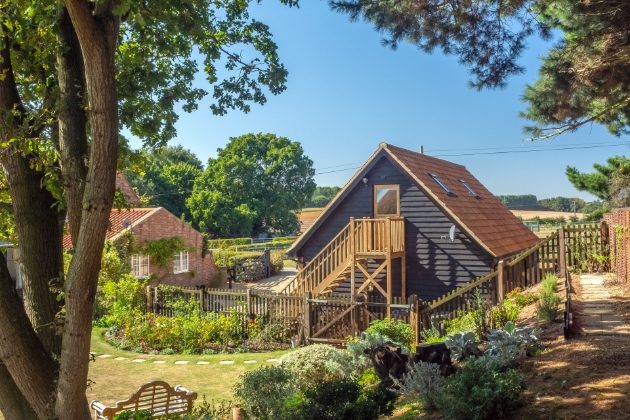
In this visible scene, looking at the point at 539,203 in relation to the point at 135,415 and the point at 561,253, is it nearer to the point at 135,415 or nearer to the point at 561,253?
the point at 561,253

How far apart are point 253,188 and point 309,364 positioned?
46694 millimetres

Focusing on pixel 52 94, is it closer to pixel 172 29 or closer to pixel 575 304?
pixel 172 29

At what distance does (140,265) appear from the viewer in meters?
22.3

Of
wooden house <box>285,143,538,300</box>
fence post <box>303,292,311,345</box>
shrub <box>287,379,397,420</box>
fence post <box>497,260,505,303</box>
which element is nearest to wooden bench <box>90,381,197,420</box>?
shrub <box>287,379,397,420</box>

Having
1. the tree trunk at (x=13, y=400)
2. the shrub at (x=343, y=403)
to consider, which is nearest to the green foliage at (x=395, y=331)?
the shrub at (x=343, y=403)

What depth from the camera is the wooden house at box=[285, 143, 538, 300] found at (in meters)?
16.4

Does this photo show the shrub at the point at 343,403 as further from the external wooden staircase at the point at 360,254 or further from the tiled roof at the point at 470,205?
the tiled roof at the point at 470,205

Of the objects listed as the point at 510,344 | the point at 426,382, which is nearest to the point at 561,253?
the point at 510,344

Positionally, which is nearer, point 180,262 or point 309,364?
point 309,364

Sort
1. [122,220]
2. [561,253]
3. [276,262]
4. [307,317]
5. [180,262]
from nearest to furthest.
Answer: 1. [307,317]
2. [561,253]
3. [122,220]
4. [180,262]
5. [276,262]

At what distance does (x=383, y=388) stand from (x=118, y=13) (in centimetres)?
447

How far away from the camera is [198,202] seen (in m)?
51.4

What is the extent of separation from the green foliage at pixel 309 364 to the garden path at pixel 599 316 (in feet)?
13.0

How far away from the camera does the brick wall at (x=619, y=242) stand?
11.2 m
